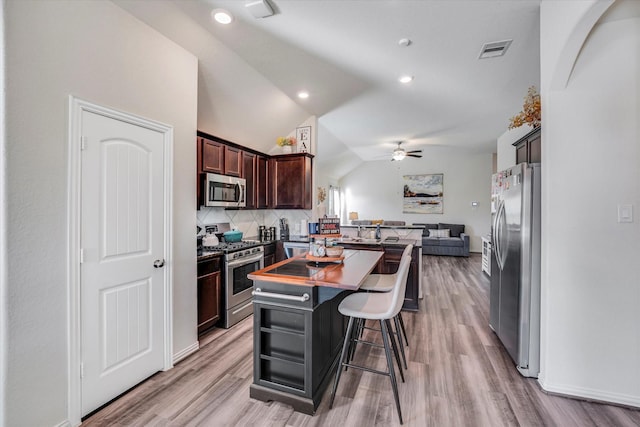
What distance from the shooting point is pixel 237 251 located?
11.1 ft

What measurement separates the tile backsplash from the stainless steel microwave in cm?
34

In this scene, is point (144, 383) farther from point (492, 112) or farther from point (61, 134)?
point (492, 112)

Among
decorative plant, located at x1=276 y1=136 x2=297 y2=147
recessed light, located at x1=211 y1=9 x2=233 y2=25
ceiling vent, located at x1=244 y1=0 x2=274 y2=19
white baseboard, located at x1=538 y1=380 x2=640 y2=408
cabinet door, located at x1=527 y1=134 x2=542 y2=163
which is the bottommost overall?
white baseboard, located at x1=538 y1=380 x2=640 y2=408

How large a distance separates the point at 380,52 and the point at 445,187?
696cm

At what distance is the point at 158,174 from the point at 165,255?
0.67m

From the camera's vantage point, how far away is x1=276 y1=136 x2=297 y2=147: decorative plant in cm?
454

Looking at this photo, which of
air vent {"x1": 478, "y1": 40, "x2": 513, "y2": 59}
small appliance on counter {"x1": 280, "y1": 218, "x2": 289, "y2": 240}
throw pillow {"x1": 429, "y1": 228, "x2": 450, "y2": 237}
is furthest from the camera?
throw pillow {"x1": 429, "y1": 228, "x2": 450, "y2": 237}

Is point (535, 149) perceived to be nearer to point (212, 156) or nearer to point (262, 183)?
point (212, 156)

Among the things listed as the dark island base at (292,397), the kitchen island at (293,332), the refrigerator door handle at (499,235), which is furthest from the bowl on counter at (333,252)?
the refrigerator door handle at (499,235)

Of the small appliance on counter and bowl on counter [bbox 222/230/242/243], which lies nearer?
bowl on counter [bbox 222/230/242/243]

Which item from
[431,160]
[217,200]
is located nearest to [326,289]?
[217,200]

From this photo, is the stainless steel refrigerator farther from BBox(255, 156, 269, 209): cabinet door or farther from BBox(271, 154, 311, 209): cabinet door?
BBox(255, 156, 269, 209): cabinet door

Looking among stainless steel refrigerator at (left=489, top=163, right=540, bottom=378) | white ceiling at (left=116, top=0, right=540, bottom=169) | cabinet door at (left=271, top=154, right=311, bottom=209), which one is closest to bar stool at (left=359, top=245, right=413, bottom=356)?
stainless steel refrigerator at (left=489, top=163, right=540, bottom=378)

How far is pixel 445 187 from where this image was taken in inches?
350
